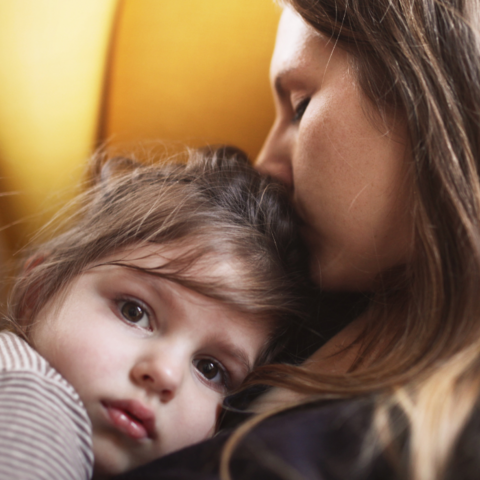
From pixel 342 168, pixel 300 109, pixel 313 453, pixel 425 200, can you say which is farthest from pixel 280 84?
pixel 313 453

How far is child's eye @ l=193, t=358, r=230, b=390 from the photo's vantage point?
0.62 meters

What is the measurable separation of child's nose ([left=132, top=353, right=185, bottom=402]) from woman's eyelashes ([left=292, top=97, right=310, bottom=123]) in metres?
0.43

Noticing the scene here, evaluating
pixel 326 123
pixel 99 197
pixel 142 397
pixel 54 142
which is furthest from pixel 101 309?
pixel 54 142

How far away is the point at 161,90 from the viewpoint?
3.02 ft

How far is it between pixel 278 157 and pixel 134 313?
359 millimetres

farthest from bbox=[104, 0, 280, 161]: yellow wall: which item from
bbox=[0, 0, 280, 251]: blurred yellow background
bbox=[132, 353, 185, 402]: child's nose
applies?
Result: bbox=[132, 353, 185, 402]: child's nose

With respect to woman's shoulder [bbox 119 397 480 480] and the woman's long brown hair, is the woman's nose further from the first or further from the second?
woman's shoulder [bbox 119 397 480 480]

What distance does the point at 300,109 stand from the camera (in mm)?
733

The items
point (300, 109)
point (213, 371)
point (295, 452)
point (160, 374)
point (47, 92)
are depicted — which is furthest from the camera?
point (47, 92)

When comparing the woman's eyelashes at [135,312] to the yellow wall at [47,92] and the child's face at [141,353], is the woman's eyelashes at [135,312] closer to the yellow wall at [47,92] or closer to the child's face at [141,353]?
the child's face at [141,353]

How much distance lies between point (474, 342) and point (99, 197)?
572mm

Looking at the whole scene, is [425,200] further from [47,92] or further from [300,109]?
[47,92]

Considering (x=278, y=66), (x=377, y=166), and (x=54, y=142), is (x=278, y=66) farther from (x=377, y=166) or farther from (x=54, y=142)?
(x=54, y=142)

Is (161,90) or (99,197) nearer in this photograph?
(99,197)
